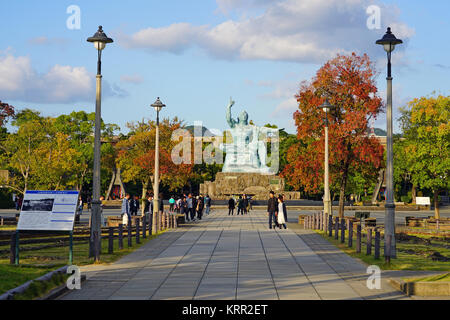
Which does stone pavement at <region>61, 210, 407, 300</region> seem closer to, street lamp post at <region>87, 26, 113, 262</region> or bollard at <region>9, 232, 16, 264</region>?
street lamp post at <region>87, 26, 113, 262</region>

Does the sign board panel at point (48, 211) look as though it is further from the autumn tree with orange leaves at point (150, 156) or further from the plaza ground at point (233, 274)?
the autumn tree with orange leaves at point (150, 156)

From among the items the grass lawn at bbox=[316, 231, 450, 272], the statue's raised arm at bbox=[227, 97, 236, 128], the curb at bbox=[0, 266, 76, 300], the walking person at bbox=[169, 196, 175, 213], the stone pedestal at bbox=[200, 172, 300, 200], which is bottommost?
the grass lawn at bbox=[316, 231, 450, 272]

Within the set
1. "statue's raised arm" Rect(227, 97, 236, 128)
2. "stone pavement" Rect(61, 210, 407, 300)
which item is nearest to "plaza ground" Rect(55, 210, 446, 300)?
"stone pavement" Rect(61, 210, 407, 300)

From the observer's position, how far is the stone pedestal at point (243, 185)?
7744cm

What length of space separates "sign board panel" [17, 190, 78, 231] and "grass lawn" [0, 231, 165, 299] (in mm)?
980

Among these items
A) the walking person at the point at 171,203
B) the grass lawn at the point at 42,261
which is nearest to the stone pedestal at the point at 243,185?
the walking person at the point at 171,203

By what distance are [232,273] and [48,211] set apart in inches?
191

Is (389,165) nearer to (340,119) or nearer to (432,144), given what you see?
(340,119)

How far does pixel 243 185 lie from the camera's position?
256 feet

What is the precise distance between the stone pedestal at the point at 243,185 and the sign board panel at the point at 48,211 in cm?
6126

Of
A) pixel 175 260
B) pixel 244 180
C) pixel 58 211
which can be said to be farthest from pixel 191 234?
pixel 244 180

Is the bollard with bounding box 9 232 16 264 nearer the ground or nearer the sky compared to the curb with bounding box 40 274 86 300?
nearer the sky

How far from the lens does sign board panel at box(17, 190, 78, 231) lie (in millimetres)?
15953

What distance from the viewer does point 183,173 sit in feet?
224
